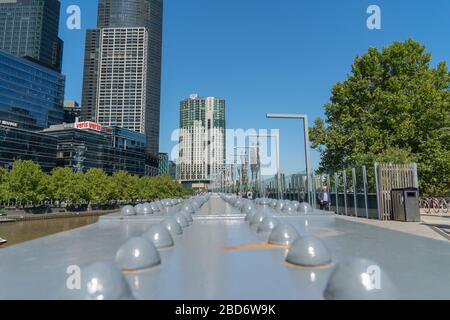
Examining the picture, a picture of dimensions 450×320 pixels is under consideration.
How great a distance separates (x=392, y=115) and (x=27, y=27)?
18579 cm

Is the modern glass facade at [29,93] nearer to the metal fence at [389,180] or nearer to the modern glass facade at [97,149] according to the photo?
the modern glass facade at [97,149]

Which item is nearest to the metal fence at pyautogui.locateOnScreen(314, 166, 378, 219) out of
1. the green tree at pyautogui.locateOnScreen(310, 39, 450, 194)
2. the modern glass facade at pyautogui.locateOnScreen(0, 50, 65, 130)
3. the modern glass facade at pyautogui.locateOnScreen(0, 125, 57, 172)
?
the green tree at pyautogui.locateOnScreen(310, 39, 450, 194)

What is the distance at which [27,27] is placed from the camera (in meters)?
163

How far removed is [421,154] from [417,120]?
2.61 meters

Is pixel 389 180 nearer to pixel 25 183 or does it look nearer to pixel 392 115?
pixel 392 115

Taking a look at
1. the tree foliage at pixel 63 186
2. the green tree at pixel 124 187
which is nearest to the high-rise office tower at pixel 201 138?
the green tree at pixel 124 187

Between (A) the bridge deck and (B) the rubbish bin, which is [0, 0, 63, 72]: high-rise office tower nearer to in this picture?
(B) the rubbish bin

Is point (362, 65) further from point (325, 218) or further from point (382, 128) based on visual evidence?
point (325, 218)

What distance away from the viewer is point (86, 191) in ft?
206

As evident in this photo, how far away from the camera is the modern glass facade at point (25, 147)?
82.8 meters

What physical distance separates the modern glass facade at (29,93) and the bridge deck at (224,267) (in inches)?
4237

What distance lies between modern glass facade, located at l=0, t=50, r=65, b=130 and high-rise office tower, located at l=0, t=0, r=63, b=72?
5596 centimetres

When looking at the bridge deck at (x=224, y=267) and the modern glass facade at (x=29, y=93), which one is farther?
the modern glass facade at (x=29, y=93)

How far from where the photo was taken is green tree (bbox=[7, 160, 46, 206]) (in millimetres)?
51375
